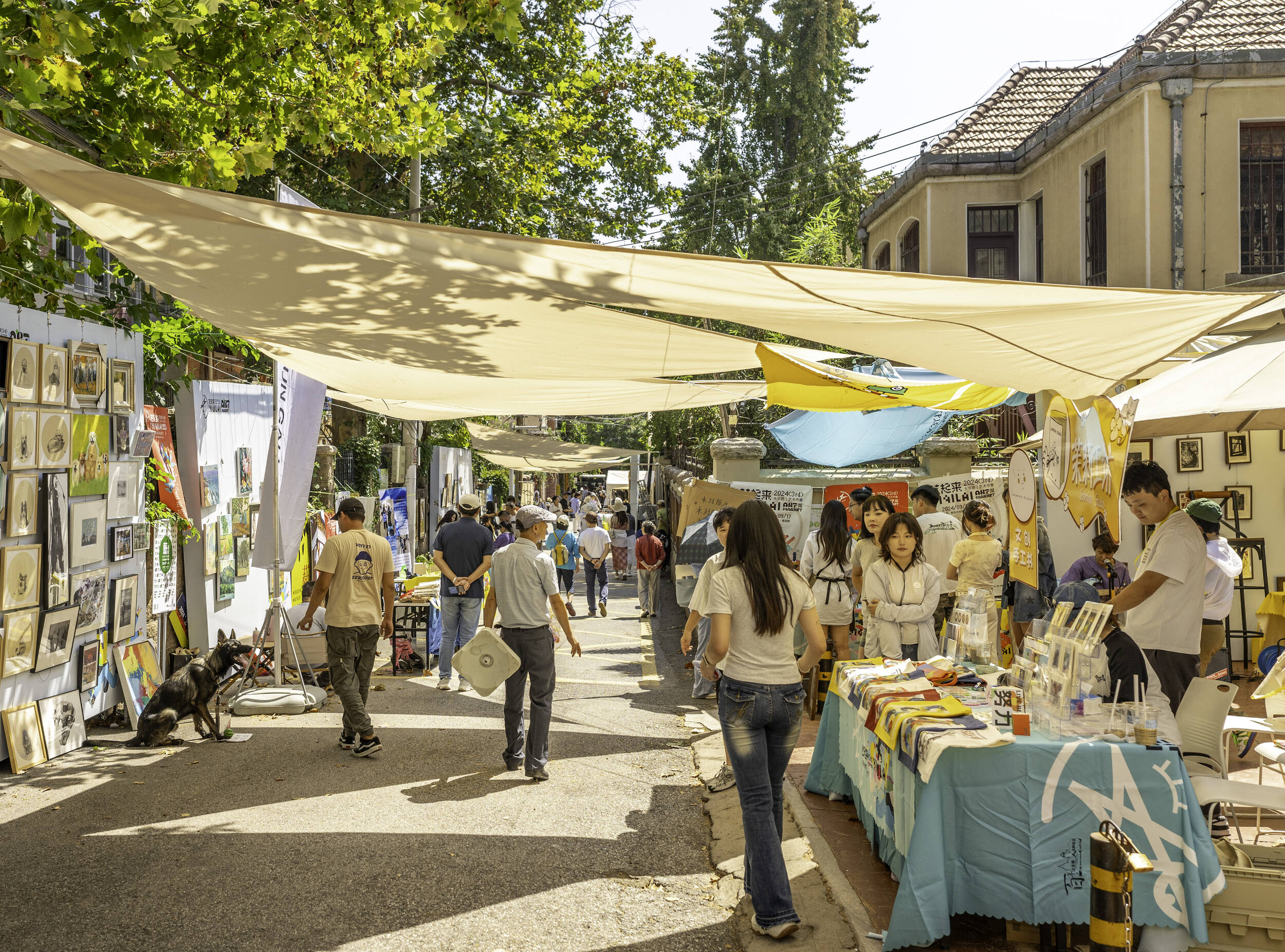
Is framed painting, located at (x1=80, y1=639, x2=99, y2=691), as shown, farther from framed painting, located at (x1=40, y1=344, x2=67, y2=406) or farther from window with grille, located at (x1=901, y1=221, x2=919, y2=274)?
window with grille, located at (x1=901, y1=221, x2=919, y2=274)

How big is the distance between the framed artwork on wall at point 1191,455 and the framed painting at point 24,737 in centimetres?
1219

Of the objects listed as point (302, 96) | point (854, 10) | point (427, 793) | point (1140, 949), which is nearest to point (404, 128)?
point (302, 96)

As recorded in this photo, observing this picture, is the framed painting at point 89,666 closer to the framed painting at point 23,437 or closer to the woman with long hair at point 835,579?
the framed painting at point 23,437

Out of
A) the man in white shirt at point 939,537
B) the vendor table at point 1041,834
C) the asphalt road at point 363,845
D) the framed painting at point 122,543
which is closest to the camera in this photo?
the vendor table at point 1041,834

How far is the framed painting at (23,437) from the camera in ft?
22.3

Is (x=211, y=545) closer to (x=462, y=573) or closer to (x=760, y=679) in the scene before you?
(x=462, y=573)

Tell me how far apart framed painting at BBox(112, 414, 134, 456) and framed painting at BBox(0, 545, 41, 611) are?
1.31 meters

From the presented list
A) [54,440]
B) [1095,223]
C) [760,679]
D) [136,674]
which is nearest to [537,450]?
[1095,223]

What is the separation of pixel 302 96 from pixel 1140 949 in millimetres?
8561

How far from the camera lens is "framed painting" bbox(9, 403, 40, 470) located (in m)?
6.80

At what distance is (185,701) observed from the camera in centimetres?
788

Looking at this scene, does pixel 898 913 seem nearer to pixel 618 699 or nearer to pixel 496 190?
pixel 618 699

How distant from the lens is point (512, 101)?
737 inches

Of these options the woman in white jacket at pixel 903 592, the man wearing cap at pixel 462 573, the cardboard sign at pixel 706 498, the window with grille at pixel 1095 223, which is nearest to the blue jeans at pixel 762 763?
the woman in white jacket at pixel 903 592
